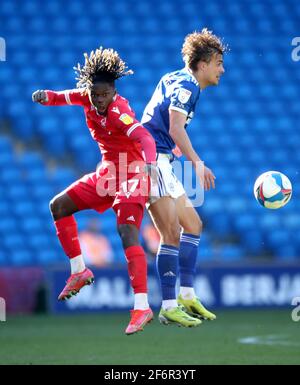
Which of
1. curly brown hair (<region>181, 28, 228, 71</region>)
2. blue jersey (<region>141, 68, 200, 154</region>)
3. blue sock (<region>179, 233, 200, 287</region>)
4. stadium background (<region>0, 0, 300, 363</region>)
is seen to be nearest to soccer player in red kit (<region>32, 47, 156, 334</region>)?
blue jersey (<region>141, 68, 200, 154</region>)

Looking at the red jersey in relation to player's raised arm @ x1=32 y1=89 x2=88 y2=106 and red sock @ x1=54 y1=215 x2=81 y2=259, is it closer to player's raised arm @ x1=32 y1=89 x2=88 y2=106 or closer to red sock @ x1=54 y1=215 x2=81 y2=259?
player's raised arm @ x1=32 y1=89 x2=88 y2=106

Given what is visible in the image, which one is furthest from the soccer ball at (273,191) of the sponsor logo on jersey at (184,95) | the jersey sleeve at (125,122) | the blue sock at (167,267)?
the jersey sleeve at (125,122)

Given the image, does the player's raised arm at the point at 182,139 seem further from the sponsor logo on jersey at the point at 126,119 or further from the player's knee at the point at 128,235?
the player's knee at the point at 128,235

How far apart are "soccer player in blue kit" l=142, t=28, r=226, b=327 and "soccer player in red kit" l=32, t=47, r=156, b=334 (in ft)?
0.67

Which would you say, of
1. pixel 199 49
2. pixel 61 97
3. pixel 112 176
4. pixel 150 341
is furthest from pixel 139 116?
pixel 112 176

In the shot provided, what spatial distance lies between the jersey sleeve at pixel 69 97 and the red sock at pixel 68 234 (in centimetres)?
89

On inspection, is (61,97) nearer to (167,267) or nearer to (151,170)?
(151,170)

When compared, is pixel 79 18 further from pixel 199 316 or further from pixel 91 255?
pixel 199 316

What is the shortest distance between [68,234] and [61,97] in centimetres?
105

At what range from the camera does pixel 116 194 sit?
21.6 feet

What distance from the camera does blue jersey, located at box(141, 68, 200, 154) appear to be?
665 cm
